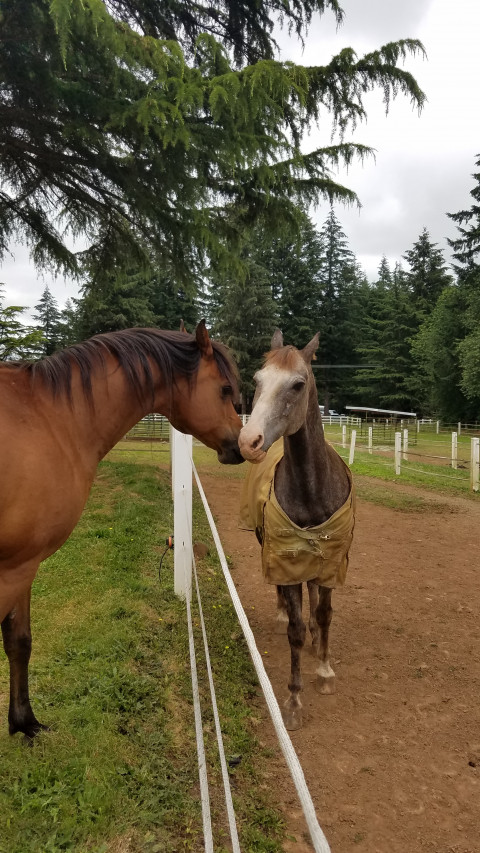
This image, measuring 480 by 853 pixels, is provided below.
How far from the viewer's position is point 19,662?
2217mm

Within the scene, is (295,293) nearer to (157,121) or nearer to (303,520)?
(157,121)

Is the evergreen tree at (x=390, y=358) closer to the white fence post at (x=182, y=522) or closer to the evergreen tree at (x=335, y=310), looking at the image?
the evergreen tree at (x=335, y=310)

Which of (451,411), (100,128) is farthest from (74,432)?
(451,411)

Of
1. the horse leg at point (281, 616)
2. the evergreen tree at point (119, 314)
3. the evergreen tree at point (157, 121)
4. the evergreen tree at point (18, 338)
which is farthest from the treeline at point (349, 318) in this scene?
the horse leg at point (281, 616)

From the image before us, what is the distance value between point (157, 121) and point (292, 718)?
6.08 m

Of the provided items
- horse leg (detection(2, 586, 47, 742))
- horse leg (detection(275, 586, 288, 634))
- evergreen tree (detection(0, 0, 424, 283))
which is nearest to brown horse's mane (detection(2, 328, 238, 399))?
horse leg (detection(2, 586, 47, 742))

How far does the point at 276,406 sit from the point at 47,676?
7.03 ft

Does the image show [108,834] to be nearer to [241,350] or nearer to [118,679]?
[118,679]

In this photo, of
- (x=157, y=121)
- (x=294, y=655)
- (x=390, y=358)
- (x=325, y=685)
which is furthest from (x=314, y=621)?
(x=390, y=358)

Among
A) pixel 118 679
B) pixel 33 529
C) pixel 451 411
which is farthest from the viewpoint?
pixel 451 411

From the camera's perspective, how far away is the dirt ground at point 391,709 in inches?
82.1

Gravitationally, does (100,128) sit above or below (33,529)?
above

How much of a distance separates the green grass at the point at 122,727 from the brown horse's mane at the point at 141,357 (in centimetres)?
169

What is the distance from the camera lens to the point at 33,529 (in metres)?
1.64
